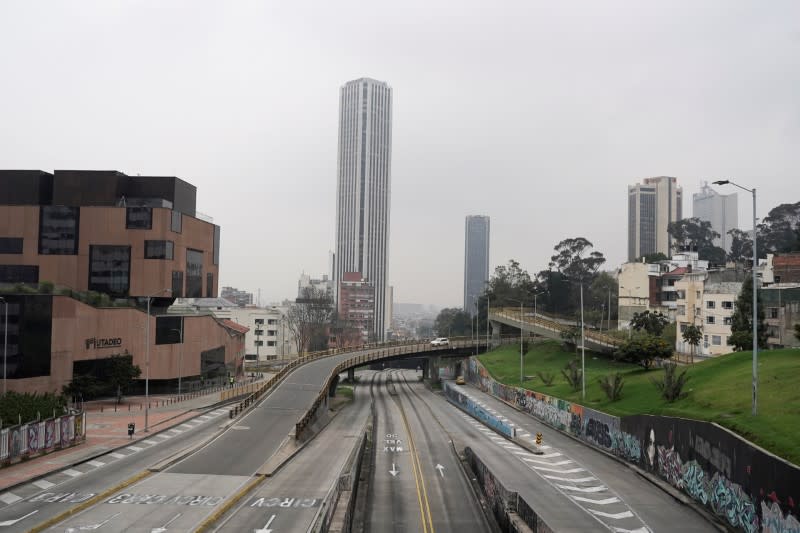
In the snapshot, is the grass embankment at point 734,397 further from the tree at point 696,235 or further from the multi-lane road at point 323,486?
the tree at point 696,235

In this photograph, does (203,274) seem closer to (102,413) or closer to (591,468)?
(102,413)

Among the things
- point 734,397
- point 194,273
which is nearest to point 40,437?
point 734,397

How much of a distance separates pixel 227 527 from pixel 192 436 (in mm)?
25880

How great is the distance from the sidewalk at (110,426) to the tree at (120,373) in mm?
1726

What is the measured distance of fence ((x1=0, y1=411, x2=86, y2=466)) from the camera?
36.1m

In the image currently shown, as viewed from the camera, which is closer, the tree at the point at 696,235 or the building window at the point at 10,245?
the building window at the point at 10,245

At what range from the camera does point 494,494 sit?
29203mm

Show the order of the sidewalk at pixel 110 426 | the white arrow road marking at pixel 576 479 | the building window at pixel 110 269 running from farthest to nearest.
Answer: the building window at pixel 110 269
the sidewalk at pixel 110 426
the white arrow road marking at pixel 576 479

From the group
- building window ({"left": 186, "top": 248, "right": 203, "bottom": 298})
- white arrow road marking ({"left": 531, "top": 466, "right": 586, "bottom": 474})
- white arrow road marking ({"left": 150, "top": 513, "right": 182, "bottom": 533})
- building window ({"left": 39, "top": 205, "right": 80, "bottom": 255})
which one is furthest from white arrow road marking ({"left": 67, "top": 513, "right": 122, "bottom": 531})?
building window ({"left": 186, "top": 248, "right": 203, "bottom": 298})

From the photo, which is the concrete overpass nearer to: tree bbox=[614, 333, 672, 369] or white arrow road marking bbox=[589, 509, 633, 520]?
tree bbox=[614, 333, 672, 369]

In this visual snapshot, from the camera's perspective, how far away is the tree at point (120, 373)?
223 feet

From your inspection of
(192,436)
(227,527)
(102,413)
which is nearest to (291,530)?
(227,527)

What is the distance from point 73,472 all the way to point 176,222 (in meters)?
50.2

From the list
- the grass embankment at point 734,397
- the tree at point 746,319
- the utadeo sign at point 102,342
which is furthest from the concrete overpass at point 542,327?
the utadeo sign at point 102,342
